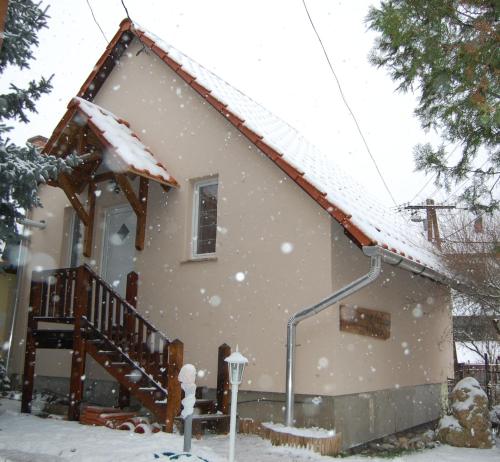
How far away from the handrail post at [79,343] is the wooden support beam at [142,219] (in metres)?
1.33

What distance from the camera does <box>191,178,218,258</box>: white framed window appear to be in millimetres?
9844

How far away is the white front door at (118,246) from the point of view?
1077cm

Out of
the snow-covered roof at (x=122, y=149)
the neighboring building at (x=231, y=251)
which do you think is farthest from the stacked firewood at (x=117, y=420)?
the snow-covered roof at (x=122, y=149)

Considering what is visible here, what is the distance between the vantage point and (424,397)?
38.5 ft

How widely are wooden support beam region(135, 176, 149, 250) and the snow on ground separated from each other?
10.9 ft

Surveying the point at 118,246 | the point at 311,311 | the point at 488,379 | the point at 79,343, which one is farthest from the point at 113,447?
the point at 488,379

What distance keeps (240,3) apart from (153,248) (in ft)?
20.1

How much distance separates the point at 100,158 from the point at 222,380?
4.72 m

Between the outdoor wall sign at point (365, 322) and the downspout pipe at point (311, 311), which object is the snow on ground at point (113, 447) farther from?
the outdoor wall sign at point (365, 322)

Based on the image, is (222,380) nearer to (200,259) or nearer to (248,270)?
(248,270)

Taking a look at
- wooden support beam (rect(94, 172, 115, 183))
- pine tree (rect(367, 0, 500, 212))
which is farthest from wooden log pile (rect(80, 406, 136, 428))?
pine tree (rect(367, 0, 500, 212))

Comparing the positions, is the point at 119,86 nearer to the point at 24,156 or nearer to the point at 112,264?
the point at 112,264

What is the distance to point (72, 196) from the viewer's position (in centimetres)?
1053

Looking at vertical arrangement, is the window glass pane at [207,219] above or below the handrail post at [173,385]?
above
